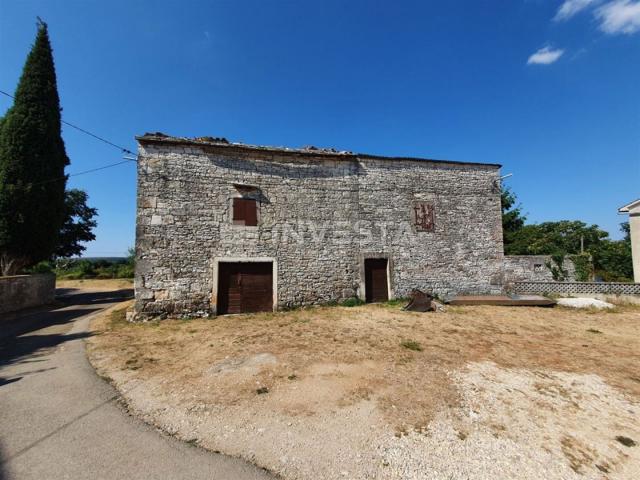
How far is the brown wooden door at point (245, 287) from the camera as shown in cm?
939

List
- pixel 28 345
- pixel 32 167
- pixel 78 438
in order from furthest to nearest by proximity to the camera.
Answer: pixel 32 167 → pixel 28 345 → pixel 78 438

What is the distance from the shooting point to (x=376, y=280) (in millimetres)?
11117

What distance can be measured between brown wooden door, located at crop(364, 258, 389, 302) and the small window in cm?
508

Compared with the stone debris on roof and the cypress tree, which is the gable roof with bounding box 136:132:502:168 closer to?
the stone debris on roof

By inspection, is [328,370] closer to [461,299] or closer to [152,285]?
[152,285]

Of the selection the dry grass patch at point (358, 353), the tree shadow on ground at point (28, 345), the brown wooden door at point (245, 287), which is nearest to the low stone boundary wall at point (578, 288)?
the dry grass patch at point (358, 353)

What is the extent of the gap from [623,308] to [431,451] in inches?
505

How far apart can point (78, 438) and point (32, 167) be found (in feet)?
52.5

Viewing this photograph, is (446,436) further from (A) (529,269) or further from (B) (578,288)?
(B) (578,288)

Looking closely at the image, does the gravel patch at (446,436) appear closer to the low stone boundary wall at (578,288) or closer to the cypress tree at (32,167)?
the low stone boundary wall at (578,288)

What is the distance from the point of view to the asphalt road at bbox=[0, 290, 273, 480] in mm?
2479

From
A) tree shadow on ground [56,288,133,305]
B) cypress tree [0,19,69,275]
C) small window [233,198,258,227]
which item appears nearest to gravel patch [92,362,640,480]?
small window [233,198,258,227]

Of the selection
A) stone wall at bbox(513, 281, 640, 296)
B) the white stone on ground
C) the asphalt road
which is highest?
stone wall at bbox(513, 281, 640, 296)

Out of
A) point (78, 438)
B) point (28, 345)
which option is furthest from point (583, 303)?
point (28, 345)
